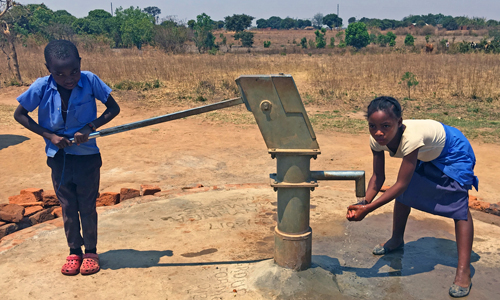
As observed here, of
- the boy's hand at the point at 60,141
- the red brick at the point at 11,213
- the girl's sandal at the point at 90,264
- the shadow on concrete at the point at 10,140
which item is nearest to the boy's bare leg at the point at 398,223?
the girl's sandal at the point at 90,264

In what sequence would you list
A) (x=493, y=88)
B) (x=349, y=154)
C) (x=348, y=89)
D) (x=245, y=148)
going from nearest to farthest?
1. (x=349, y=154)
2. (x=245, y=148)
3. (x=493, y=88)
4. (x=348, y=89)

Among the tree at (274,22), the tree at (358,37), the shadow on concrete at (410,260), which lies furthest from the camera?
the tree at (274,22)

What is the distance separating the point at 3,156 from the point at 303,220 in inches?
220

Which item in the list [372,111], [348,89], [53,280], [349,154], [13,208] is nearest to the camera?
[372,111]

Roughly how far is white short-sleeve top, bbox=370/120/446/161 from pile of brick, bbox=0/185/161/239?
8.13 ft

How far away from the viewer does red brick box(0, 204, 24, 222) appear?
3.48m

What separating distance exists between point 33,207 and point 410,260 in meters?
3.06

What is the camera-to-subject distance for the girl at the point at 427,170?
221 cm

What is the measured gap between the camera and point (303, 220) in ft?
7.64

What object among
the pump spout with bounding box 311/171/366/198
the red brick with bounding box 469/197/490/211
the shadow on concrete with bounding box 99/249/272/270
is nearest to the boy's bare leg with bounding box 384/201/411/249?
the pump spout with bounding box 311/171/366/198

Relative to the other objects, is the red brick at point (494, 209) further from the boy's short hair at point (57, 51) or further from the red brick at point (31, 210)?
the red brick at point (31, 210)

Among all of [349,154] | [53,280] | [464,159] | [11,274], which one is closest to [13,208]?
[11,274]

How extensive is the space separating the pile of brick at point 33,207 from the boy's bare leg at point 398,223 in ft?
7.53

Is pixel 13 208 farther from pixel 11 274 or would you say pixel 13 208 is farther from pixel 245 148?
pixel 245 148
